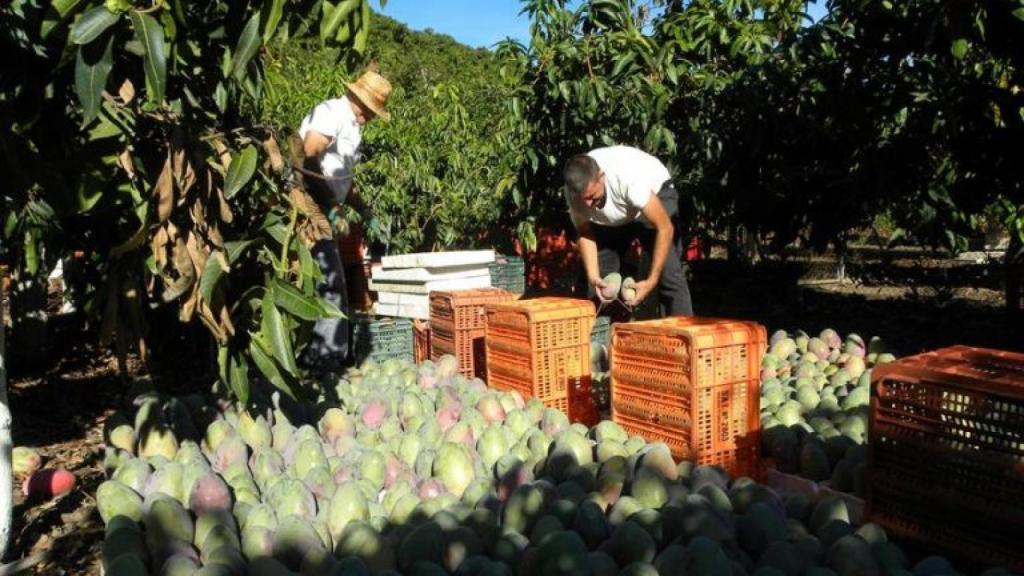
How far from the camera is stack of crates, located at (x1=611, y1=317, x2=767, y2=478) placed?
110 inches

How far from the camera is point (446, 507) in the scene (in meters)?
2.32

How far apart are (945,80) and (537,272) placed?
350cm

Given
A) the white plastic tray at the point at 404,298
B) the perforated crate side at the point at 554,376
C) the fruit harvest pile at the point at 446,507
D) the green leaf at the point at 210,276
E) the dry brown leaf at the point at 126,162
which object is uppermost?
the dry brown leaf at the point at 126,162

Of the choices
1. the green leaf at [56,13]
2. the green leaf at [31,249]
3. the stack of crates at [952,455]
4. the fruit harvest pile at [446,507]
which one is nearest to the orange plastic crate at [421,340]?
the fruit harvest pile at [446,507]

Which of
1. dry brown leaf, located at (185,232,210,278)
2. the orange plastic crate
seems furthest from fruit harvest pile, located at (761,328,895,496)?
dry brown leaf, located at (185,232,210,278)

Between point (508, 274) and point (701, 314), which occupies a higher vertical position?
point (508, 274)

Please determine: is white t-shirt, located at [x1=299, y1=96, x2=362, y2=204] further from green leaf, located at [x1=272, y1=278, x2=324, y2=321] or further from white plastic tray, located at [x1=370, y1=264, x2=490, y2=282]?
green leaf, located at [x1=272, y1=278, x2=324, y2=321]

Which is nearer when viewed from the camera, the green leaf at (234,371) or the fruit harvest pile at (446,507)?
the fruit harvest pile at (446,507)

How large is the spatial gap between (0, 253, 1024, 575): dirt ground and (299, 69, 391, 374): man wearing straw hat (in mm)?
1118

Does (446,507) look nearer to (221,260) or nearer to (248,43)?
(221,260)

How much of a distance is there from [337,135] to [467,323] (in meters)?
1.12

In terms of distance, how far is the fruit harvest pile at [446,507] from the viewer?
1.99m

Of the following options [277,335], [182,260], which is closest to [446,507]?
[277,335]

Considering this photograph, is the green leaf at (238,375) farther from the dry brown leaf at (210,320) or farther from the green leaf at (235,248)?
the green leaf at (235,248)
